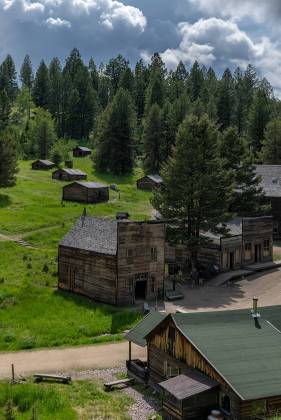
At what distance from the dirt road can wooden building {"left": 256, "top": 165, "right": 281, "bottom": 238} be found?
3472 centimetres

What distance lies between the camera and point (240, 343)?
24266mm

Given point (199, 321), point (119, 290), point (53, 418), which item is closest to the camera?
point (53, 418)

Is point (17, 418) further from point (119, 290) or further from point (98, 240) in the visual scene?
point (98, 240)

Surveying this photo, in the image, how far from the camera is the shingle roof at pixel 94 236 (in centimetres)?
4128

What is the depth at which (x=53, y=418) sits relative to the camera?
912 inches

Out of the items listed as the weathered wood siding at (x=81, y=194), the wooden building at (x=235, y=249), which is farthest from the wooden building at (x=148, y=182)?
the wooden building at (x=235, y=249)

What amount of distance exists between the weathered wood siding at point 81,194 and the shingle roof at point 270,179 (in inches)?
890

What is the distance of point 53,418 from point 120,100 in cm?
8055

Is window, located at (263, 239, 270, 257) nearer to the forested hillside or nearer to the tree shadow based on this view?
the forested hillside

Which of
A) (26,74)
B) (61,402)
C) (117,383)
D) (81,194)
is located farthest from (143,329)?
(26,74)

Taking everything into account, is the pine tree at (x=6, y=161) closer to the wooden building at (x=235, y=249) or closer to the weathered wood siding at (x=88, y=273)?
the wooden building at (x=235, y=249)

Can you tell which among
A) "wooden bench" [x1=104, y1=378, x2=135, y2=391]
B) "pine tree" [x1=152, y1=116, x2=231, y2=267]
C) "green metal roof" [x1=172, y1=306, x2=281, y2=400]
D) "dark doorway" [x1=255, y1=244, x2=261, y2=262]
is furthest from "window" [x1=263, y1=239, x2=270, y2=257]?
"wooden bench" [x1=104, y1=378, x2=135, y2=391]

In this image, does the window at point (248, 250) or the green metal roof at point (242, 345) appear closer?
the green metal roof at point (242, 345)

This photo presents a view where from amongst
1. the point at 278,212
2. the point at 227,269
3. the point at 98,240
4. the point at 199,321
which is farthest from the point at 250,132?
the point at 199,321
